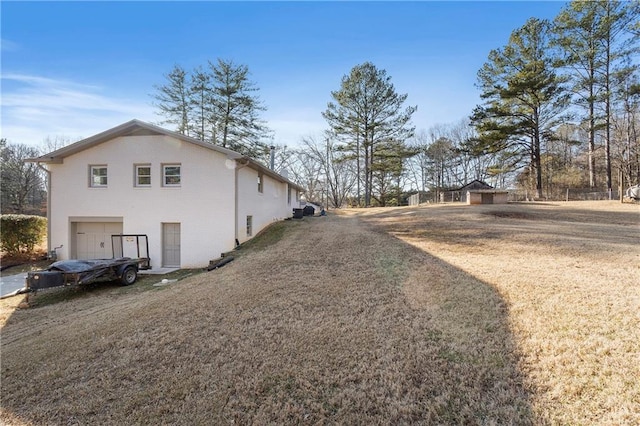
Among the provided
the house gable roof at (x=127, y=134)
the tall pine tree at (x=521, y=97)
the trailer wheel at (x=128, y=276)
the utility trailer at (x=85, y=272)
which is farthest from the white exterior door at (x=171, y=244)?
the tall pine tree at (x=521, y=97)

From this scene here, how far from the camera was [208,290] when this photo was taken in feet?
→ 21.4

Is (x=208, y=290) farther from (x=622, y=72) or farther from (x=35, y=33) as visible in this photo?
(x=622, y=72)

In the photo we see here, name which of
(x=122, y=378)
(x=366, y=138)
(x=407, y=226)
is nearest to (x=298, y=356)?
(x=122, y=378)

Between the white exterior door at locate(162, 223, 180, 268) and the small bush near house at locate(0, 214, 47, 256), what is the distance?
6480mm

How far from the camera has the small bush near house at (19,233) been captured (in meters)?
12.1

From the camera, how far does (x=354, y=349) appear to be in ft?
11.9

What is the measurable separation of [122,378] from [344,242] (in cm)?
732

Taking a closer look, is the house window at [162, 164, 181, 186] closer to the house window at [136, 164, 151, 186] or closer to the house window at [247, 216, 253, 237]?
the house window at [136, 164, 151, 186]

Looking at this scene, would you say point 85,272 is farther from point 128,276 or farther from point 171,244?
point 171,244

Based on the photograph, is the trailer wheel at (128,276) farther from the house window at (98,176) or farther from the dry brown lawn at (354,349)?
the house window at (98,176)

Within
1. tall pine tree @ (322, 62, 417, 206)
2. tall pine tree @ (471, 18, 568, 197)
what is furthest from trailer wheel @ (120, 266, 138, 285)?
tall pine tree @ (471, 18, 568, 197)

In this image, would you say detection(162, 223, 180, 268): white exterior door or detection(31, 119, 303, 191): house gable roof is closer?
detection(31, 119, 303, 191): house gable roof

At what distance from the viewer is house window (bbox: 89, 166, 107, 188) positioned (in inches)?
478

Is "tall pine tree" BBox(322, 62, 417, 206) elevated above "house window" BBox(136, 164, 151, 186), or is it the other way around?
"tall pine tree" BBox(322, 62, 417, 206)
